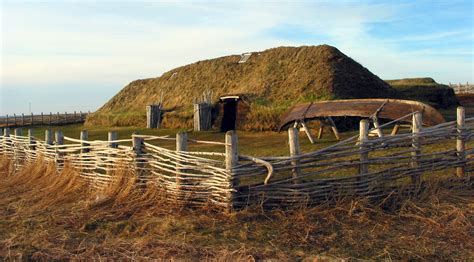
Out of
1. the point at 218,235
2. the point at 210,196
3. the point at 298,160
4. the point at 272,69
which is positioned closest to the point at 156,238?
the point at 218,235

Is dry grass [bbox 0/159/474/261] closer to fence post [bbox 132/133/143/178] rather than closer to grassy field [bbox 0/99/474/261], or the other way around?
grassy field [bbox 0/99/474/261]

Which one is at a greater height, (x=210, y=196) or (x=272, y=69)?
(x=272, y=69)

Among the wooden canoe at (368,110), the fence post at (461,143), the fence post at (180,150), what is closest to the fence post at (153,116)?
the wooden canoe at (368,110)

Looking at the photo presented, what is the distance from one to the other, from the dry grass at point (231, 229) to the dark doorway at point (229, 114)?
12475 millimetres

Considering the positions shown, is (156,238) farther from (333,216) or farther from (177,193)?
(333,216)

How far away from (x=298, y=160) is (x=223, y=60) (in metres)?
20.9

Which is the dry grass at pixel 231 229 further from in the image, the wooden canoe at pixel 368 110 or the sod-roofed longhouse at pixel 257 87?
the sod-roofed longhouse at pixel 257 87

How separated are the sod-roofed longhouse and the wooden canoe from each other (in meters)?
3.76

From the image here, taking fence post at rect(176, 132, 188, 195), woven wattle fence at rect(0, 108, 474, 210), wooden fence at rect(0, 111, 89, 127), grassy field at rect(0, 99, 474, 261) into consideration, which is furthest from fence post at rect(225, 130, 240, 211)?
wooden fence at rect(0, 111, 89, 127)

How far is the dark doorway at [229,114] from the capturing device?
64.3ft

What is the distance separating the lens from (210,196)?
6188 millimetres

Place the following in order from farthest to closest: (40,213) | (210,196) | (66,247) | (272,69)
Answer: (272,69), (40,213), (210,196), (66,247)

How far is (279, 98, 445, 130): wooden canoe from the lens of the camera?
35.6ft

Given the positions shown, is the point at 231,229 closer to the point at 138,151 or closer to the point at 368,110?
the point at 138,151
